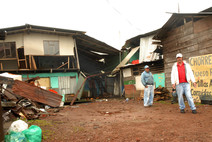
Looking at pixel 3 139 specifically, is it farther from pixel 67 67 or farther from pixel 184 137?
pixel 67 67

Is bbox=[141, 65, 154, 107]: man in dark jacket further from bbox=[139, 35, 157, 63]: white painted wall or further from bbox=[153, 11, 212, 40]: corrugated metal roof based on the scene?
bbox=[139, 35, 157, 63]: white painted wall

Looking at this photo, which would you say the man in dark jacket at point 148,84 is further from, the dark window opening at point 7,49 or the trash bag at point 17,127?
the dark window opening at point 7,49

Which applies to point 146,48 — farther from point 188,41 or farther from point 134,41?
point 188,41

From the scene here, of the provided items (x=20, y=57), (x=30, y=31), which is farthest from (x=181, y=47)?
(x=20, y=57)

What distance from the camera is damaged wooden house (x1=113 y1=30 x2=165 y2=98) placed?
13820mm

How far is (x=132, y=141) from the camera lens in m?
3.49

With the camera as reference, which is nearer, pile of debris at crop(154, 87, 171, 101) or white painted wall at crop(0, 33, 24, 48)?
pile of debris at crop(154, 87, 171, 101)

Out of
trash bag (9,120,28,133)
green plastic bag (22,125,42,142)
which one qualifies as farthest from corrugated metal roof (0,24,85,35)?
green plastic bag (22,125,42,142)

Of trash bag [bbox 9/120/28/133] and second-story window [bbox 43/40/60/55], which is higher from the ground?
second-story window [bbox 43/40/60/55]

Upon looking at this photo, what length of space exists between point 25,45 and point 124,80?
9.90 m

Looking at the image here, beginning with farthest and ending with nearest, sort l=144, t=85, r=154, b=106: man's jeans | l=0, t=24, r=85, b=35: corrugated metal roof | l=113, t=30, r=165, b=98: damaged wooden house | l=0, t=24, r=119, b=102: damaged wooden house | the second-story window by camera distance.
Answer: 1. the second-story window
2. l=0, t=24, r=119, b=102: damaged wooden house
3. l=0, t=24, r=85, b=35: corrugated metal roof
4. l=113, t=30, r=165, b=98: damaged wooden house
5. l=144, t=85, r=154, b=106: man's jeans

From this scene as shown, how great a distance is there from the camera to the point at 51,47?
1745cm

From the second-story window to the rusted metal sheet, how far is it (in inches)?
274

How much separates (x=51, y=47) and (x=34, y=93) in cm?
768
